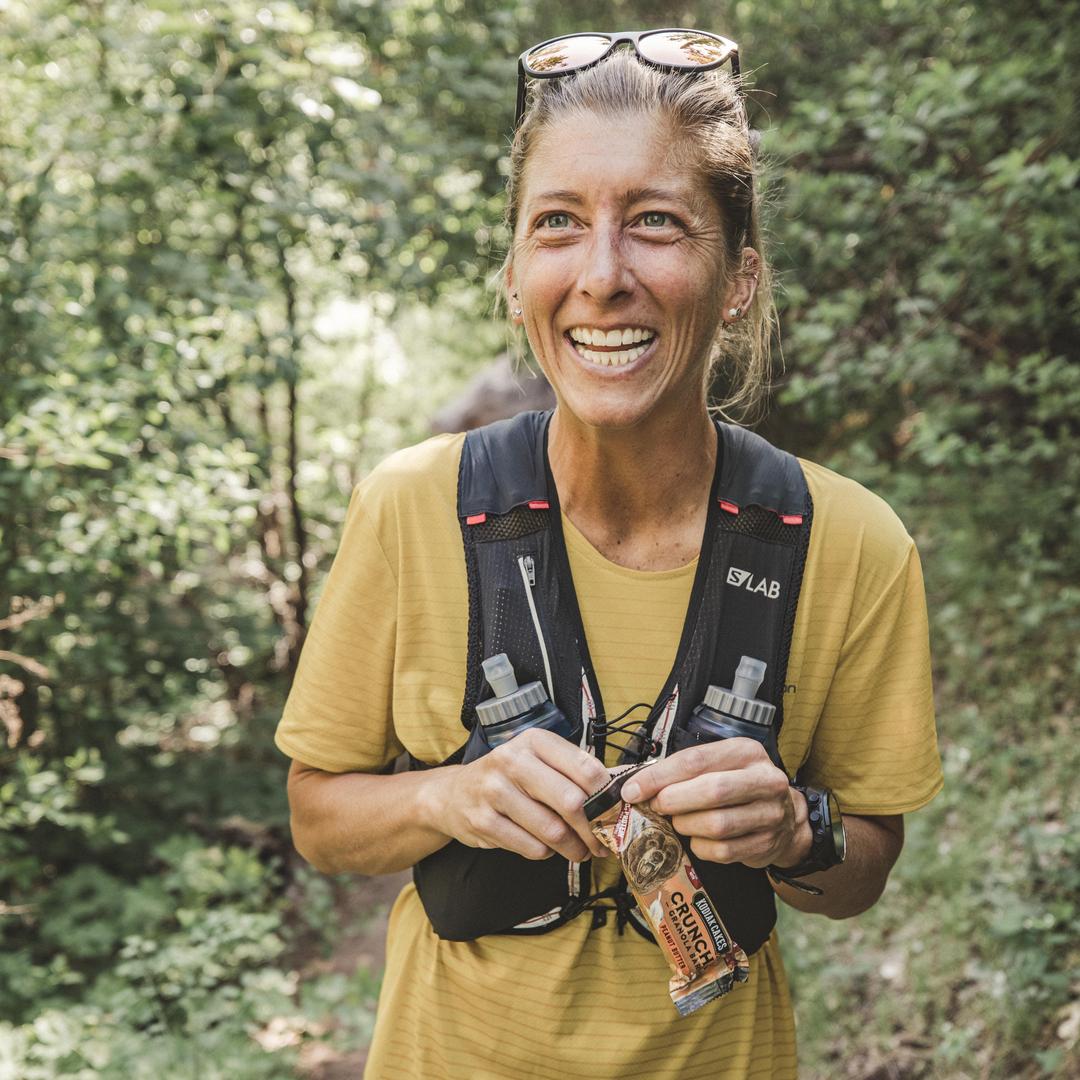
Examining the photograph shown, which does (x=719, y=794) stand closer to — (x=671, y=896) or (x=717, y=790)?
(x=717, y=790)

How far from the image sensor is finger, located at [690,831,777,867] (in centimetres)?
138

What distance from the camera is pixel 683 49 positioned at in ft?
5.51

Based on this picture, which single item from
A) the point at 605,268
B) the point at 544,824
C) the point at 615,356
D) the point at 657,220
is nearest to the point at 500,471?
the point at 615,356

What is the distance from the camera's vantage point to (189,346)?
445cm

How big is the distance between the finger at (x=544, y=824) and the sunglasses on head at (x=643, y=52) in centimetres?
117

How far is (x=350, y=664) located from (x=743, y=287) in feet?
3.09

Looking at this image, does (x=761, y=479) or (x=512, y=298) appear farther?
(x=512, y=298)

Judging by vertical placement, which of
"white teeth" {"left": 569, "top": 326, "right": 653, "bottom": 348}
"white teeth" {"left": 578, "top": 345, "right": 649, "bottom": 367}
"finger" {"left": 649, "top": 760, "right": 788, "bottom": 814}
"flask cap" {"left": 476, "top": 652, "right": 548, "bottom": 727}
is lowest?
"finger" {"left": 649, "top": 760, "right": 788, "bottom": 814}

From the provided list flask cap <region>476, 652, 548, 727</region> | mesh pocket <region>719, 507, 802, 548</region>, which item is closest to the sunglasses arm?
mesh pocket <region>719, 507, 802, 548</region>

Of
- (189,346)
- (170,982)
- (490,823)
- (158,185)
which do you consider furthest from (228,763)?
(490,823)

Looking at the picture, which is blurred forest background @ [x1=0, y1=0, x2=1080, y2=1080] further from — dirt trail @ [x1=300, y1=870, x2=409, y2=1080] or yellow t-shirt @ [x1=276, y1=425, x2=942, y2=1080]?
yellow t-shirt @ [x1=276, y1=425, x2=942, y2=1080]

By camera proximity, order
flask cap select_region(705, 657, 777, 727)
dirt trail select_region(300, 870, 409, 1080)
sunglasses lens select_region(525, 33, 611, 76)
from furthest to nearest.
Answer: dirt trail select_region(300, 870, 409, 1080)
sunglasses lens select_region(525, 33, 611, 76)
flask cap select_region(705, 657, 777, 727)

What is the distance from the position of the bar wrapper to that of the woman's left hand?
0.09 feet

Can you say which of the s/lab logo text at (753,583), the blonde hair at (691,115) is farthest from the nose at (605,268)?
the s/lab logo text at (753,583)
